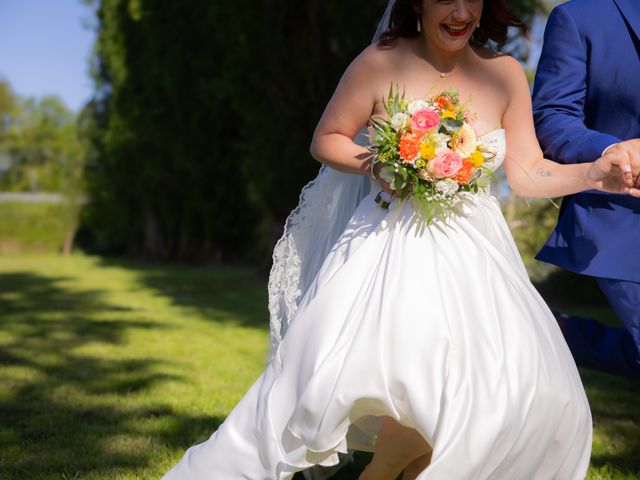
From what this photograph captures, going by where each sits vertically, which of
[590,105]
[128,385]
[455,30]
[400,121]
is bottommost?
[128,385]

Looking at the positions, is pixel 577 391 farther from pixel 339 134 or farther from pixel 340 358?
pixel 339 134

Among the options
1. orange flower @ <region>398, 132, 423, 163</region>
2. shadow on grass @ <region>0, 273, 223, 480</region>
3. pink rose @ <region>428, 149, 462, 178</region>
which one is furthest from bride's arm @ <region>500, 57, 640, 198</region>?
shadow on grass @ <region>0, 273, 223, 480</region>

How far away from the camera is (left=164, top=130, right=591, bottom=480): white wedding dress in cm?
259

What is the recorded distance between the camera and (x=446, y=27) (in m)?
3.23

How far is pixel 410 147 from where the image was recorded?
9.27 ft

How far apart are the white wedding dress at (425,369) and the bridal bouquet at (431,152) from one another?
0.13 m

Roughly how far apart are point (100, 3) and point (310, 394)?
75.0 ft

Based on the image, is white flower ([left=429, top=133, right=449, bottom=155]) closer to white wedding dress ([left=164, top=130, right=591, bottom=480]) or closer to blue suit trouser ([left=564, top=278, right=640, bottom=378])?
white wedding dress ([left=164, top=130, right=591, bottom=480])

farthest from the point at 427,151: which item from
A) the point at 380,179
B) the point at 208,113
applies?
the point at 208,113

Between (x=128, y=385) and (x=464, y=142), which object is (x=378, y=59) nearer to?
(x=464, y=142)

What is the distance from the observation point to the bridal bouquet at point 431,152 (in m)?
2.82

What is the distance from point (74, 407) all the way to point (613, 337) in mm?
3392

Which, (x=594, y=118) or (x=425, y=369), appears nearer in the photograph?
(x=425, y=369)

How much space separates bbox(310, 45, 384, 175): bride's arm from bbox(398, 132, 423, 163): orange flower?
14.9 inches
